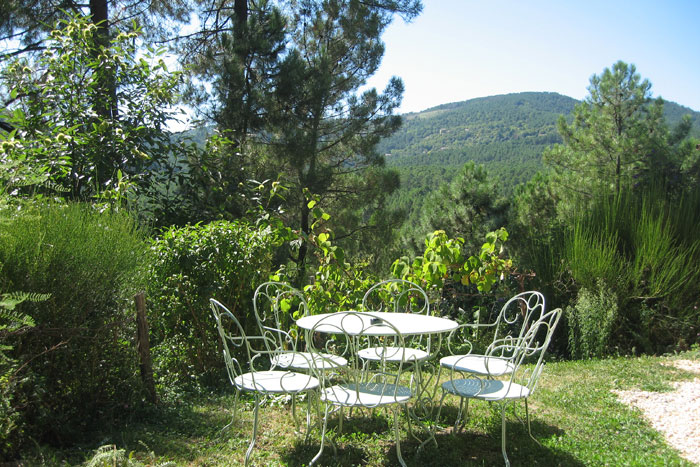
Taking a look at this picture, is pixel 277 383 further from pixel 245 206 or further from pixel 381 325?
pixel 245 206

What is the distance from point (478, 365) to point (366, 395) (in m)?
0.80

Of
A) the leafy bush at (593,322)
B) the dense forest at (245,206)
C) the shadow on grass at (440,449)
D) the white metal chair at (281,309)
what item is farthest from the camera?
the leafy bush at (593,322)

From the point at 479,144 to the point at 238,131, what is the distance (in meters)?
49.4

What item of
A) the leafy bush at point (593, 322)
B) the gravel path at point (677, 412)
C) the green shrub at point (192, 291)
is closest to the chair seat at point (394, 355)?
the green shrub at point (192, 291)

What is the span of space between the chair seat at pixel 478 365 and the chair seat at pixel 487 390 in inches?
2.4

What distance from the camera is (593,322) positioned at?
493cm

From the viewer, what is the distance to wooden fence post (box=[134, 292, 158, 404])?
3.07 metres

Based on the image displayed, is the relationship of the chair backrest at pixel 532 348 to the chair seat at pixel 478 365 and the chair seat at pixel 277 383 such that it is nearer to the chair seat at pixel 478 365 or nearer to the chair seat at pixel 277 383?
the chair seat at pixel 478 365

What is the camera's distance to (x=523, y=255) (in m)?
6.20

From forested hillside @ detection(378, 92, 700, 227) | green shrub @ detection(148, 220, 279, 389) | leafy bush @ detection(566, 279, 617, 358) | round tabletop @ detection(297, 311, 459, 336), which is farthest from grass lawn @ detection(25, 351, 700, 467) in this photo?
forested hillside @ detection(378, 92, 700, 227)

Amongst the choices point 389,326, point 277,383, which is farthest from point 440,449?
point 277,383

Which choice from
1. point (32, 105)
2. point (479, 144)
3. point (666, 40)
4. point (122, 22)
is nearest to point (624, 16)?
point (666, 40)

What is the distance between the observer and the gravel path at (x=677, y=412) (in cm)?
269

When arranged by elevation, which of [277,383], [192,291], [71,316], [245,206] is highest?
[245,206]
